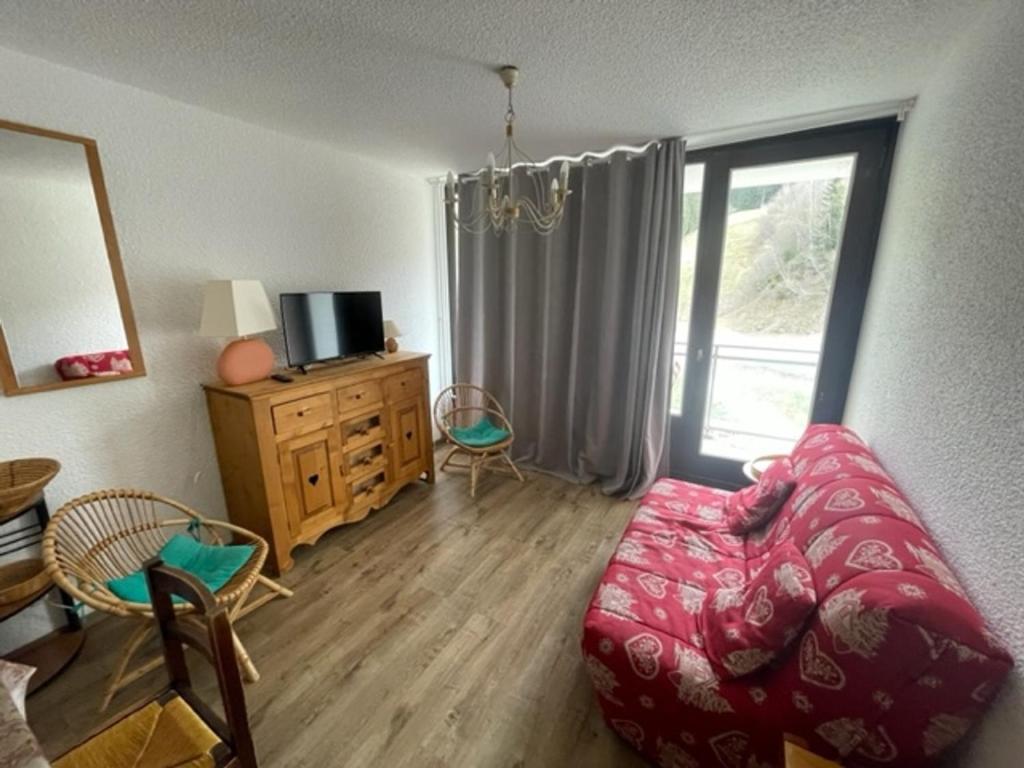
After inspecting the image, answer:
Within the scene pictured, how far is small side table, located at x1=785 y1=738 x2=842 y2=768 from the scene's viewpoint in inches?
35.8

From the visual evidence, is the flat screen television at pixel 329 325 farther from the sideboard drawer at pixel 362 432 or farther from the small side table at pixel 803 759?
the small side table at pixel 803 759

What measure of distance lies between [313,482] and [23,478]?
1074mm

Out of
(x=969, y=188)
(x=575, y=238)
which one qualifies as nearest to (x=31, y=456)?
(x=575, y=238)

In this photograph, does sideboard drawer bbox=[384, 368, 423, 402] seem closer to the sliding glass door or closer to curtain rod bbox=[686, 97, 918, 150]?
the sliding glass door

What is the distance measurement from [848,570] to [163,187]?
120 inches

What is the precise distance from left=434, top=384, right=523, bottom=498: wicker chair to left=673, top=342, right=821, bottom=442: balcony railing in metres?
1.33

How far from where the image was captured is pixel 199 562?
5.68 ft

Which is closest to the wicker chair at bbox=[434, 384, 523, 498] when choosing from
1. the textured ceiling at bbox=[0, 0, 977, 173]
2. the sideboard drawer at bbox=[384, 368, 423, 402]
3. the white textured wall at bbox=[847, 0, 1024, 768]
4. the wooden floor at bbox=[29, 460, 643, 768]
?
the sideboard drawer at bbox=[384, 368, 423, 402]

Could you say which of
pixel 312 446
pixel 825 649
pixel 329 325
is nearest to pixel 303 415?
pixel 312 446

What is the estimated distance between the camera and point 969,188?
4.34 feet

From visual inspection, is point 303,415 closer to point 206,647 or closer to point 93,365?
point 93,365

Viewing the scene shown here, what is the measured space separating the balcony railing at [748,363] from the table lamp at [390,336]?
200 centimetres

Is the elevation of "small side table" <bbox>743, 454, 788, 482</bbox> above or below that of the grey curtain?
below

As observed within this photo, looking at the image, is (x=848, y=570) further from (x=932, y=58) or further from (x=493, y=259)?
(x=493, y=259)
